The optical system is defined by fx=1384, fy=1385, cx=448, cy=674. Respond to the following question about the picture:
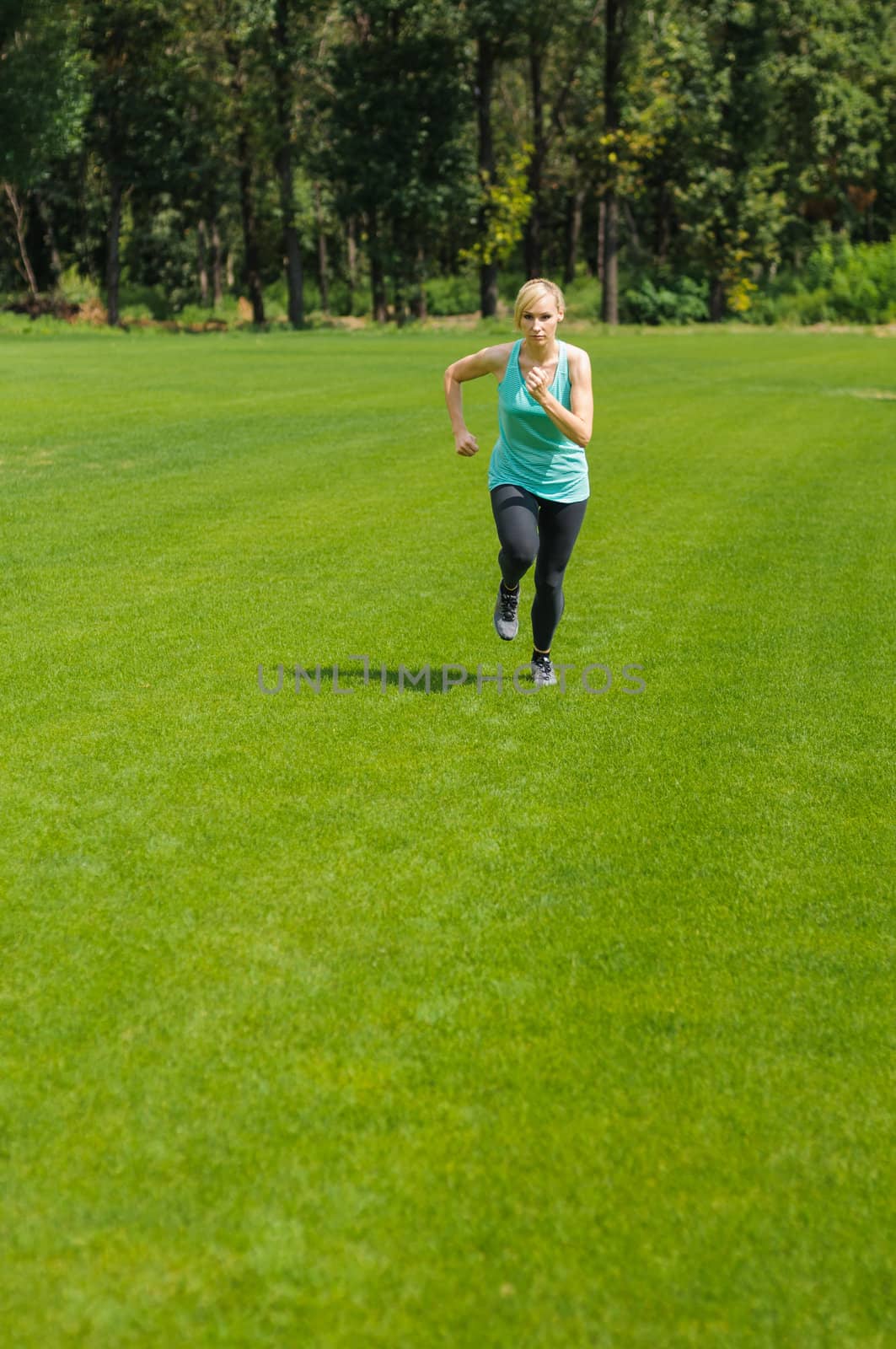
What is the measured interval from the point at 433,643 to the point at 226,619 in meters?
1.48

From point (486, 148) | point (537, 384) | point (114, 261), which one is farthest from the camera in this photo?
point (486, 148)

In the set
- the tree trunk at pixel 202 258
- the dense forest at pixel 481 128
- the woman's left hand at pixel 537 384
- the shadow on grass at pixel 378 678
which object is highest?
the dense forest at pixel 481 128

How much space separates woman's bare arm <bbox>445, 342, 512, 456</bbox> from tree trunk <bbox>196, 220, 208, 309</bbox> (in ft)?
208

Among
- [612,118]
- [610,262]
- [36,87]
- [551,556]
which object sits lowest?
[551,556]

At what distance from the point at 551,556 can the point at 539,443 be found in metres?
0.66

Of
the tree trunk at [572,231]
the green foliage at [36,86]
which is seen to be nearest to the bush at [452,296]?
the tree trunk at [572,231]

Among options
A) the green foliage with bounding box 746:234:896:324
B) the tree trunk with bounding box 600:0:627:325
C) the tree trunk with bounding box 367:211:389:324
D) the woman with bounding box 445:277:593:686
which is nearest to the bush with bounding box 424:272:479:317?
the tree trunk with bounding box 367:211:389:324

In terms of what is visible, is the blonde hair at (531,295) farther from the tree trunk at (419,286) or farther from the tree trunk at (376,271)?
the tree trunk at (419,286)

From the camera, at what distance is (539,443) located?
23.2 ft

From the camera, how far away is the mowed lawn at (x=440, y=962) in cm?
314

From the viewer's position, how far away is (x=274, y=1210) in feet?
10.9

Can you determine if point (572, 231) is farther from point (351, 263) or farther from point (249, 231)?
point (249, 231)

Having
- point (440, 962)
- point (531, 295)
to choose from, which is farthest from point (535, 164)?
point (440, 962)

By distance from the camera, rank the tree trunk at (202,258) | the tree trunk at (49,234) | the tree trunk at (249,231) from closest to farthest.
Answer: the tree trunk at (249,231) < the tree trunk at (49,234) < the tree trunk at (202,258)
